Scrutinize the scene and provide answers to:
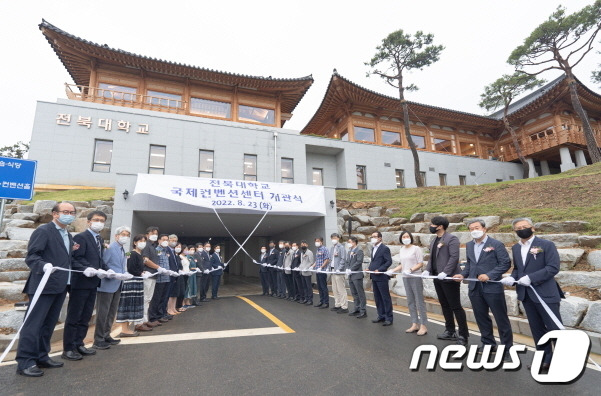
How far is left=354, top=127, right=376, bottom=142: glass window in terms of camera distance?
78.7 feet

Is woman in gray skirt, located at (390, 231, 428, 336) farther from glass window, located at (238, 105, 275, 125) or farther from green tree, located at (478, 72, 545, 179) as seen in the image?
green tree, located at (478, 72, 545, 179)

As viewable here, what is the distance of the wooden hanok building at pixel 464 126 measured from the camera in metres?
23.7

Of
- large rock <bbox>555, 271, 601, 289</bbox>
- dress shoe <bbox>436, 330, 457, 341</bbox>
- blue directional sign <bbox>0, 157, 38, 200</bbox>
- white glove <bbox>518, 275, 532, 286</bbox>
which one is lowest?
dress shoe <bbox>436, 330, 457, 341</bbox>

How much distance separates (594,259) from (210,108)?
66.4ft

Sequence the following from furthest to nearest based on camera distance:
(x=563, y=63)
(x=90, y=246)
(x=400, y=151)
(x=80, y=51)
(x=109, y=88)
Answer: (x=400, y=151)
(x=563, y=63)
(x=109, y=88)
(x=80, y=51)
(x=90, y=246)

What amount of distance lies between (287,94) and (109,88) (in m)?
11.4

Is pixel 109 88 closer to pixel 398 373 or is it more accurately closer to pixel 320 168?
pixel 320 168

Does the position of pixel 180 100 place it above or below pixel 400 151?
above

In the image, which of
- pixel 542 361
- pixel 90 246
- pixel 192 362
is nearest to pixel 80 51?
pixel 90 246

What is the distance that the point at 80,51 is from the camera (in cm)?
1678

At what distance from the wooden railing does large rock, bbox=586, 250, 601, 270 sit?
1996cm

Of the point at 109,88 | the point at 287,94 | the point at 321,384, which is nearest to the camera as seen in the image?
the point at 321,384

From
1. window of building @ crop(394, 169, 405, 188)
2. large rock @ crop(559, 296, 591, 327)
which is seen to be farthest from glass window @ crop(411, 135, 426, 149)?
large rock @ crop(559, 296, 591, 327)

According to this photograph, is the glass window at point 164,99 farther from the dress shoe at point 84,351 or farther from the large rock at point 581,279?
the large rock at point 581,279
